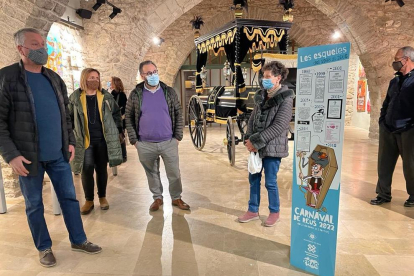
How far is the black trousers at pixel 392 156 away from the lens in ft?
10.5

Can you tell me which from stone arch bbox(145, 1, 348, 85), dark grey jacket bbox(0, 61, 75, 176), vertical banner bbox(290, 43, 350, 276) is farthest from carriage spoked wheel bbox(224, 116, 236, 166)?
stone arch bbox(145, 1, 348, 85)

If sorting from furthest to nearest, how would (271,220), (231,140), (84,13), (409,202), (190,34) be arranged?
(190,34) < (84,13) < (231,140) < (409,202) < (271,220)

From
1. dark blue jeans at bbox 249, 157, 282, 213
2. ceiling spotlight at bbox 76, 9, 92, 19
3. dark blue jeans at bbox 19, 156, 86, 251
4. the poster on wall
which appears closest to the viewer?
dark blue jeans at bbox 19, 156, 86, 251

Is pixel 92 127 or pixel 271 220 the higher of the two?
pixel 92 127

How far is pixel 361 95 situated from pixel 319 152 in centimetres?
999

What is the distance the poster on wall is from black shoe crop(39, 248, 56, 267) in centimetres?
1050

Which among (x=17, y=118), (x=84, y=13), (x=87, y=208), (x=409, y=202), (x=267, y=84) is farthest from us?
(x=84, y=13)

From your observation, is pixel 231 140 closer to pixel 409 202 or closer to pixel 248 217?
pixel 248 217

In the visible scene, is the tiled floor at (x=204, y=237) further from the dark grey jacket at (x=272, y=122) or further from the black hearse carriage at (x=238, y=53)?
the black hearse carriage at (x=238, y=53)

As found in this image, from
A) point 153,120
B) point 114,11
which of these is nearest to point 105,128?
point 153,120

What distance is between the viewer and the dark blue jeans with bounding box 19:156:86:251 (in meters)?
2.18

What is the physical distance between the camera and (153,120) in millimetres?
3021

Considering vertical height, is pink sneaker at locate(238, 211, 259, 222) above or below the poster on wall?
below

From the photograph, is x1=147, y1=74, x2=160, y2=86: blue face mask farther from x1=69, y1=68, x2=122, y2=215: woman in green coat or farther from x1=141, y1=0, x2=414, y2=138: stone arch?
x1=141, y1=0, x2=414, y2=138: stone arch
